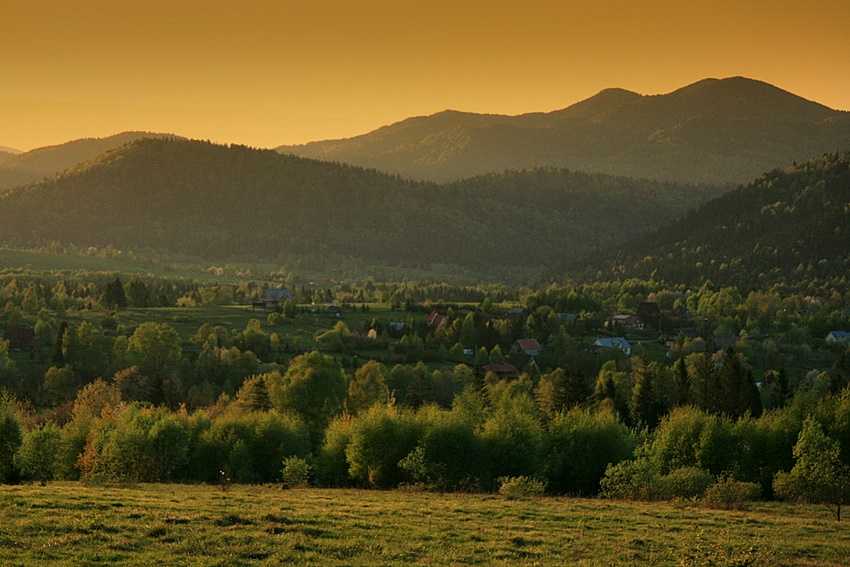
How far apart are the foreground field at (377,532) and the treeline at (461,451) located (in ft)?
34.7

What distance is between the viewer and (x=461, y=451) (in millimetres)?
58844

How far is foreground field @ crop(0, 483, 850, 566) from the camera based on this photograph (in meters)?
32.2

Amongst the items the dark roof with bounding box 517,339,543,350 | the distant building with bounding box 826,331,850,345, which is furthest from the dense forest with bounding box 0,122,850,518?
the distant building with bounding box 826,331,850,345

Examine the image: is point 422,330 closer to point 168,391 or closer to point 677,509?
point 168,391

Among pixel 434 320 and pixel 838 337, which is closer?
pixel 838 337

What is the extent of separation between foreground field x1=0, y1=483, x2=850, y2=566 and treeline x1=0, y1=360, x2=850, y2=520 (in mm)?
10582

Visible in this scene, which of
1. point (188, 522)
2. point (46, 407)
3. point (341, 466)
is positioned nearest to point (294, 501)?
point (188, 522)

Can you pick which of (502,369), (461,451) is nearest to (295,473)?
(461,451)

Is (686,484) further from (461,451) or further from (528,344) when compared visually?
(528,344)

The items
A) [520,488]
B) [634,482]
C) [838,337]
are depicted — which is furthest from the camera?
[838,337]

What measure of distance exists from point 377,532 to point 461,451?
22.8m

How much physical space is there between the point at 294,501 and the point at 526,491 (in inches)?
567

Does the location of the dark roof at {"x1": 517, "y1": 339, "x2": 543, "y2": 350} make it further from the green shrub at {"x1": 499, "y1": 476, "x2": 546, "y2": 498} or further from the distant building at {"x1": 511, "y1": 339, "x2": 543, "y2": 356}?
the green shrub at {"x1": 499, "y1": 476, "x2": 546, "y2": 498}

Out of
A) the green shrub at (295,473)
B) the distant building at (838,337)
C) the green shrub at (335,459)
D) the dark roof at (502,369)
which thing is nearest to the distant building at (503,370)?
the dark roof at (502,369)
